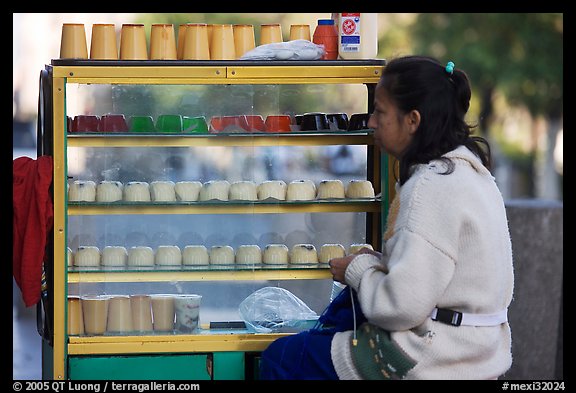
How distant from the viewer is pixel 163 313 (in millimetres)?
5324

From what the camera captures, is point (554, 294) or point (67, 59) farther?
point (554, 294)

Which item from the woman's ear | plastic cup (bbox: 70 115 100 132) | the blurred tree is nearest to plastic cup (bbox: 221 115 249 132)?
plastic cup (bbox: 70 115 100 132)

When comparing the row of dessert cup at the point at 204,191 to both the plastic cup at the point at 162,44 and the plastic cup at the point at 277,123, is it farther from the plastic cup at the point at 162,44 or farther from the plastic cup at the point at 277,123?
→ the plastic cup at the point at 162,44

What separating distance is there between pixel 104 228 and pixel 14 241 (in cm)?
47

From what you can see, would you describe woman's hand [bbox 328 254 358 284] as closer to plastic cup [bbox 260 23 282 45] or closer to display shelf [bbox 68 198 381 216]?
display shelf [bbox 68 198 381 216]

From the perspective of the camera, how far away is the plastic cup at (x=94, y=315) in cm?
525

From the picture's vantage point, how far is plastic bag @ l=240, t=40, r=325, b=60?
5.26 meters

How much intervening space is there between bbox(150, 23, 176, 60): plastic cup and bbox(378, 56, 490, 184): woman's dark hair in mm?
1434

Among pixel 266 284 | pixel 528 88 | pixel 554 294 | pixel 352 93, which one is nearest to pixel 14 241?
pixel 266 284

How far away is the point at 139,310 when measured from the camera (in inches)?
210

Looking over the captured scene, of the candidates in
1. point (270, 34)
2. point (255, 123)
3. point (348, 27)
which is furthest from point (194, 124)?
point (348, 27)

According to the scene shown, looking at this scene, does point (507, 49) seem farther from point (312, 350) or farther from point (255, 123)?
point (312, 350)
